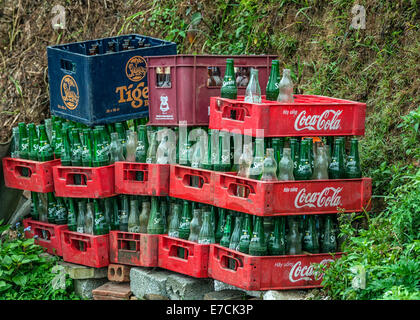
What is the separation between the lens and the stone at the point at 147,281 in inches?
234

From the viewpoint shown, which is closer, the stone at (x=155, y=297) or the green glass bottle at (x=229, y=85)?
the green glass bottle at (x=229, y=85)

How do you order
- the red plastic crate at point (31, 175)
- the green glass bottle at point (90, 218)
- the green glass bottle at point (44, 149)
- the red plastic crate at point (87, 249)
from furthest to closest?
the green glass bottle at point (44, 149)
the red plastic crate at point (31, 175)
the green glass bottle at point (90, 218)
the red plastic crate at point (87, 249)

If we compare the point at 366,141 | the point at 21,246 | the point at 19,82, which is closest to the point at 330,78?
the point at 366,141

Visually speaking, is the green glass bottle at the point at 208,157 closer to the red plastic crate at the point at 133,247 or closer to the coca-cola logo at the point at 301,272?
the red plastic crate at the point at 133,247

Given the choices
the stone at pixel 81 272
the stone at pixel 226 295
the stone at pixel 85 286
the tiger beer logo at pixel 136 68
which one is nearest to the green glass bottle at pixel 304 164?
the stone at pixel 226 295

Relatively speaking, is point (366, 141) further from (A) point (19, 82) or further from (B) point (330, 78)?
(A) point (19, 82)

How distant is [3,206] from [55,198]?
82 cm

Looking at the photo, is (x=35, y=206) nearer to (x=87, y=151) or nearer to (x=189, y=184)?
(x=87, y=151)

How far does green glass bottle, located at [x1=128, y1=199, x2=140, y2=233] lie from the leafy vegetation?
0.86 metres

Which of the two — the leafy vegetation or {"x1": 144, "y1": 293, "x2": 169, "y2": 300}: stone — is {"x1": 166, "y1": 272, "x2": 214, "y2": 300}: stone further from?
the leafy vegetation

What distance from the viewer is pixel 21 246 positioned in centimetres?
650

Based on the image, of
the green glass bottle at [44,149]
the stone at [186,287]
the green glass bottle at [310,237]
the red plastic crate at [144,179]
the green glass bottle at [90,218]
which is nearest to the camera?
the green glass bottle at [310,237]

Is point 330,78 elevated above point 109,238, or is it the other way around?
point 330,78

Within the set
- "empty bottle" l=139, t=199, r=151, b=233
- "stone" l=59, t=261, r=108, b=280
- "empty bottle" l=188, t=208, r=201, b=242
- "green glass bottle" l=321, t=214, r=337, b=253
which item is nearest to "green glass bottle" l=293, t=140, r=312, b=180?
"green glass bottle" l=321, t=214, r=337, b=253
